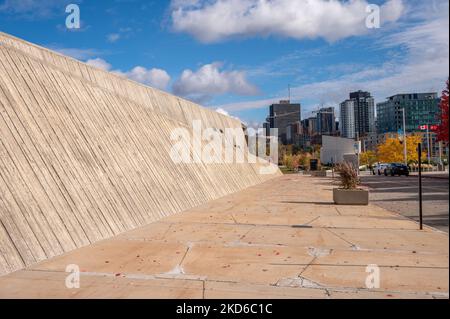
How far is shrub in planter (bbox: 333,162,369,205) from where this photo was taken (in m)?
13.7

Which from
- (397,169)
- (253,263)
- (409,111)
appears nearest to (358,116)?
(409,111)

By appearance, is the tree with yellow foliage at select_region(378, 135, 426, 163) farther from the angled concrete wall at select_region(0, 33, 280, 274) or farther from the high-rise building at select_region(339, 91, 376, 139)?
the high-rise building at select_region(339, 91, 376, 139)

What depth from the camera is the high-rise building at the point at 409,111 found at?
90.1 m

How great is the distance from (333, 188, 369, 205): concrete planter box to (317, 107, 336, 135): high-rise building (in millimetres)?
127171

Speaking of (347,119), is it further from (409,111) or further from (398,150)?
(398,150)

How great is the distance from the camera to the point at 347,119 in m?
128

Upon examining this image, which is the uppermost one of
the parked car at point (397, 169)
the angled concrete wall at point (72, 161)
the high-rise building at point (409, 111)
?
the high-rise building at point (409, 111)

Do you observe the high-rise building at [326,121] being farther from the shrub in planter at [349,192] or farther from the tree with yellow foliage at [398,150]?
the shrub in planter at [349,192]

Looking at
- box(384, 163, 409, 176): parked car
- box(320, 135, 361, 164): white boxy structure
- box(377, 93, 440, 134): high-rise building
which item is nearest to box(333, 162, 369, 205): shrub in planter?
box(384, 163, 409, 176): parked car

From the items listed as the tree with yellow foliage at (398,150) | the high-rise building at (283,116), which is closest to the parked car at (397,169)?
the tree with yellow foliage at (398,150)

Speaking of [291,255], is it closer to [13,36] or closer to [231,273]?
[231,273]

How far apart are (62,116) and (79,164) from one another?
4.91 ft

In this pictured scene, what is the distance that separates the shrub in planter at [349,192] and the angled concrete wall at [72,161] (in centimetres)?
537
